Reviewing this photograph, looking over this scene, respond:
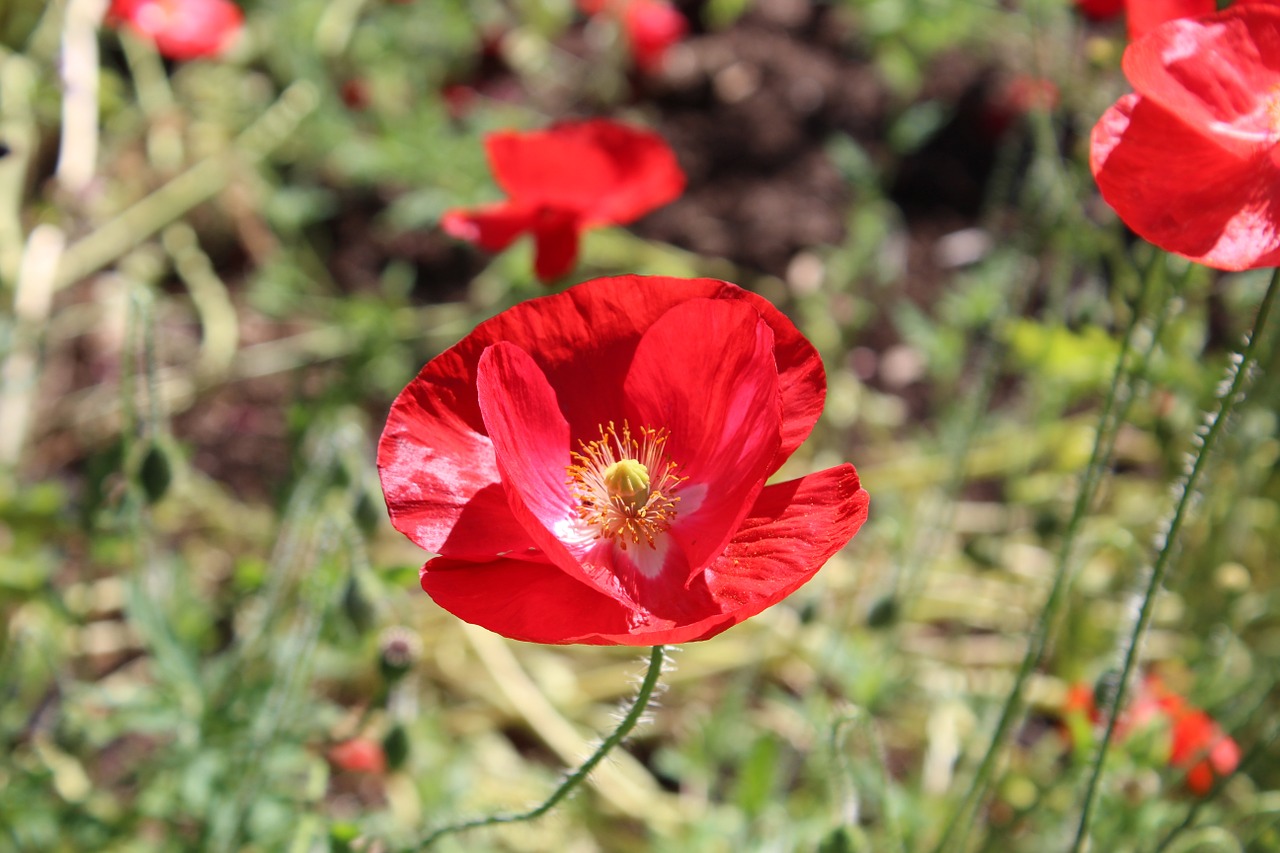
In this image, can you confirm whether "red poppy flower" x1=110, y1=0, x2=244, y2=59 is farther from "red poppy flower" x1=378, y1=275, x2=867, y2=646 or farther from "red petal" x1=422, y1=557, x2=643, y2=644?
"red petal" x1=422, y1=557, x2=643, y2=644

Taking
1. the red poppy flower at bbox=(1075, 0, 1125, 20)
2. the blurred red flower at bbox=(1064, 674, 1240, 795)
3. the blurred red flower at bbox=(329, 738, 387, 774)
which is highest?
the red poppy flower at bbox=(1075, 0, 1125, 20)

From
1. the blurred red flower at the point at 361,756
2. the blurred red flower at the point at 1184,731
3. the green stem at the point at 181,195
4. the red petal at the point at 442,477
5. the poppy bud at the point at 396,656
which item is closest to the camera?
the red petal at the point at 442,477

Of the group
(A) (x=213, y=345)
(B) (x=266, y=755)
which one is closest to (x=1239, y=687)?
(B) (x=266, y=755)

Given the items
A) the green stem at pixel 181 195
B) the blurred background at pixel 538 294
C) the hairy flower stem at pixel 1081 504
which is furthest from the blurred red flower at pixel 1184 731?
the green stem at pixel 181 195

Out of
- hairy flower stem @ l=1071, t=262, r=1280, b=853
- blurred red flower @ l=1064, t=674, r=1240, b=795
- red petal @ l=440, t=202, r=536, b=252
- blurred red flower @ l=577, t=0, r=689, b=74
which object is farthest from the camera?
blurred red flower @ l=577, t=0, r=689, b=74

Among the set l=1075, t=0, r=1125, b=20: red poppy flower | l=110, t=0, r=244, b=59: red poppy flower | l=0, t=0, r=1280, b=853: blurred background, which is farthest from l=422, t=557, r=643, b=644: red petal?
l=110, t=0, r=244, b=59: red poppy flower

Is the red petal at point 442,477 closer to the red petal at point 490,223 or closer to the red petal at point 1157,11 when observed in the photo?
the red petal at point 490,223

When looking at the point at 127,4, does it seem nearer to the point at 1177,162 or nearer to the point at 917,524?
the point at 917,524

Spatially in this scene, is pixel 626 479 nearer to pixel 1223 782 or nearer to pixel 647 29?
pixel 1223 782
